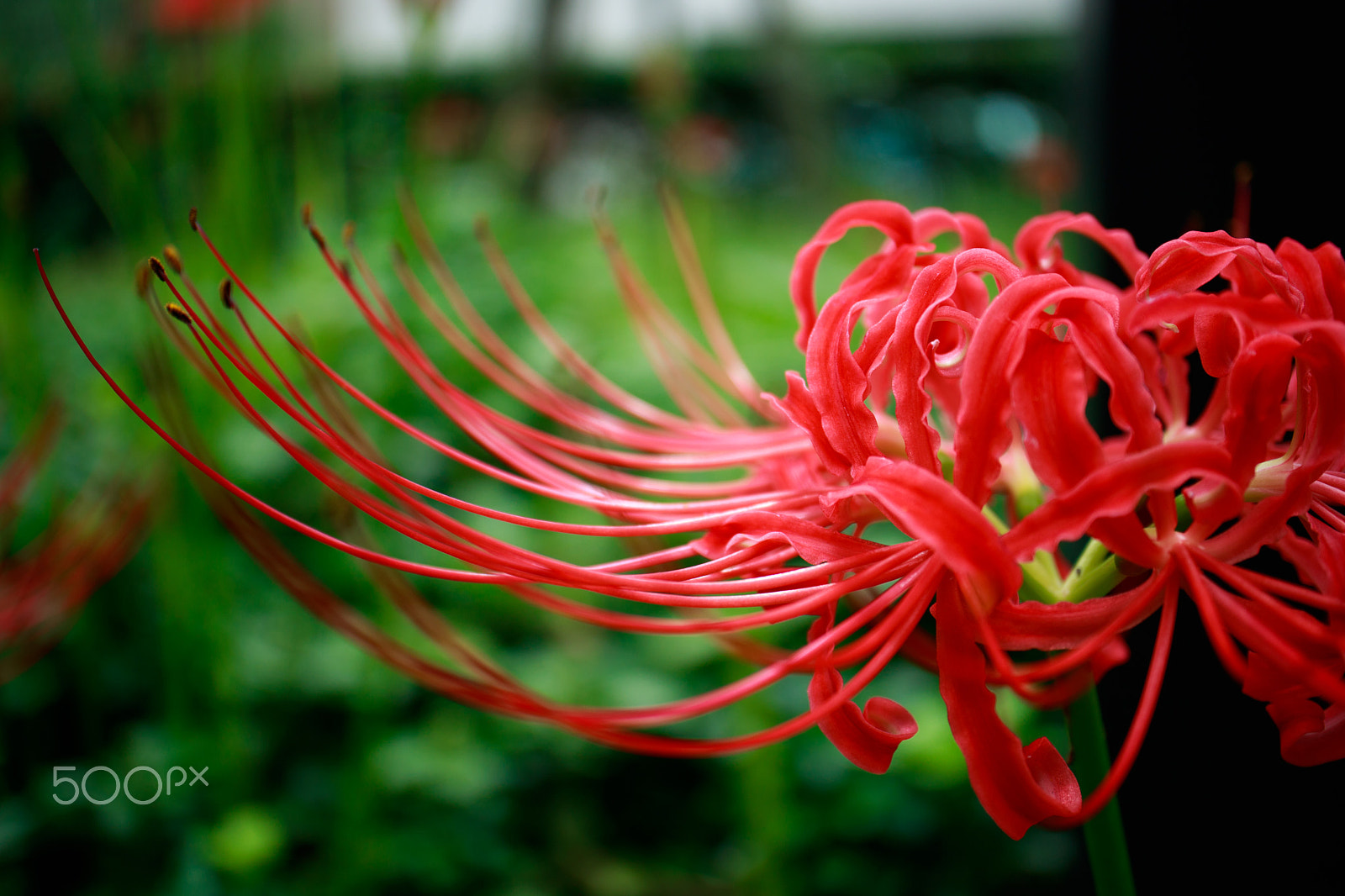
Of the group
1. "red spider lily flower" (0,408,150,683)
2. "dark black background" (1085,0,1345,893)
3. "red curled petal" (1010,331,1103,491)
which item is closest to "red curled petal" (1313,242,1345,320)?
"red curled petal" (1010,331,1103,491)

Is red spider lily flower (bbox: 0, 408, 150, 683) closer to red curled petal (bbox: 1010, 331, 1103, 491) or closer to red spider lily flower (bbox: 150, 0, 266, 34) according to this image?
red curled petal (bbox: 1010, 331, 1103, 491)

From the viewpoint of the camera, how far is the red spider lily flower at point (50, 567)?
2.31ft

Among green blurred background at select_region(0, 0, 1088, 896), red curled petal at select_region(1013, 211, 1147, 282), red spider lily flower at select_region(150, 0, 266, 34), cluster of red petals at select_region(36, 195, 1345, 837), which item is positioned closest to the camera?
cluster of red petals at select_region(36, 195, 1345, 837)

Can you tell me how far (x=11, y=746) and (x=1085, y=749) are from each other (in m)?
1.19

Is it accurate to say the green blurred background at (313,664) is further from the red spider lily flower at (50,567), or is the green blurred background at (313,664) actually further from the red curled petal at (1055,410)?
the red curled petal at (1055,410)

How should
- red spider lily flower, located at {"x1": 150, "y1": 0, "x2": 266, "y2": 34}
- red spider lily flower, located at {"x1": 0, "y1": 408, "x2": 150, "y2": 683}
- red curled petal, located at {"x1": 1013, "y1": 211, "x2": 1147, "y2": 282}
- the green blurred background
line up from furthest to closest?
1. red spider lily flower, located at {"x1": 150, "y1": 0, "x2": 266, "y2": 34}
2. the green blurred background
3. red spider lily flower, located at {"x1": 0, "y1": 408, "x2": 150, "y2": 683}
4. red curled petal, located at {"x1": 1013, "y1": 211, "x2": 1147, "y2": 282}

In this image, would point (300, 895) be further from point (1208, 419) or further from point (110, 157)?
point (1208, 419)

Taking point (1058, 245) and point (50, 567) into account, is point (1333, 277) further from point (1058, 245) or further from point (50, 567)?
point (50, 567)

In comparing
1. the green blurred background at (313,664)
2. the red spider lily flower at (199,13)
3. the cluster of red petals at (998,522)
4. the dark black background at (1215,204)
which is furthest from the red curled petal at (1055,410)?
the red spider lily flower at (199,13)

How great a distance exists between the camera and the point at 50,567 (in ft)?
2.39

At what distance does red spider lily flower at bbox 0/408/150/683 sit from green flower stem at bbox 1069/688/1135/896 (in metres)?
0.69

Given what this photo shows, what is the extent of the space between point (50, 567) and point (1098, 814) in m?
0.79

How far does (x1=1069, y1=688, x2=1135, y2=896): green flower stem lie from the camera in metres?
0.36

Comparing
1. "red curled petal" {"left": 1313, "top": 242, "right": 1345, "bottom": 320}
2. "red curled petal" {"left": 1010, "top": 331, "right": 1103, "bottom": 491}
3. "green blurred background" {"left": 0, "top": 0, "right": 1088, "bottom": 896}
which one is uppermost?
"red curled petal" {"left": 1313, "top": 242, "right": 1345, "bottom": 320}
